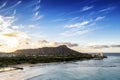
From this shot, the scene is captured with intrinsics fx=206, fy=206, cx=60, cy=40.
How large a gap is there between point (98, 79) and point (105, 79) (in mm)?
2204

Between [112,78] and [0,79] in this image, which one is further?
[112,78]

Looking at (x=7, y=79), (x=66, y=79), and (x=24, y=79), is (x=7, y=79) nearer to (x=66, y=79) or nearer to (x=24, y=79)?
(x=24, y=79)

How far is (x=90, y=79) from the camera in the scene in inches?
2483

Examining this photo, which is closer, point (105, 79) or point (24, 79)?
point (24, 79)

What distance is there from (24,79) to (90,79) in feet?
65.7

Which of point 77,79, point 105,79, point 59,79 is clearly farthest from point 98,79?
point 59,79

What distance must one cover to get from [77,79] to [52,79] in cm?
761

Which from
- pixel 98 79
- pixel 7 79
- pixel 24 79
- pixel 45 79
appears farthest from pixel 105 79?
pixel 7 79

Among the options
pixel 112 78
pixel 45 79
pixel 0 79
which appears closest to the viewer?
pixel 0 79

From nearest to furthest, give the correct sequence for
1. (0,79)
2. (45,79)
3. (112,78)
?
(0,79) < (45,79) < (112,78)

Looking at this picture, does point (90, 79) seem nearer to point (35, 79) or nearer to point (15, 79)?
point (35, 79)

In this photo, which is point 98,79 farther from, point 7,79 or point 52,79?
point 7,79

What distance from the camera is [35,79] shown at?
2350 inches

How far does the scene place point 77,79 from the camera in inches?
2464
